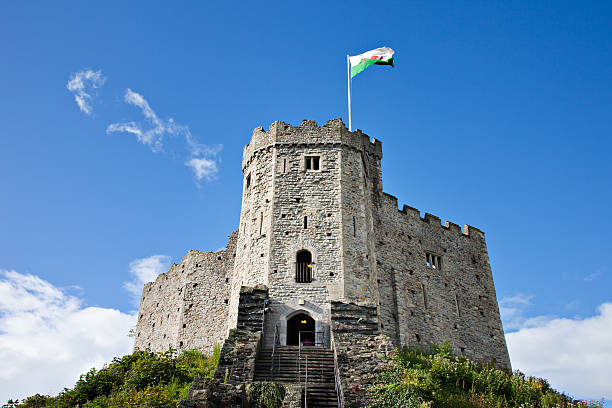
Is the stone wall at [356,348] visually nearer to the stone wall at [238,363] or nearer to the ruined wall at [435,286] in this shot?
the stone wall at [238,363]

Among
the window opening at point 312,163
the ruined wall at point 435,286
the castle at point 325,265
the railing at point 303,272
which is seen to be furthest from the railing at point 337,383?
the window opening at point 312,163

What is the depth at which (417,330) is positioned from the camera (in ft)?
85.7

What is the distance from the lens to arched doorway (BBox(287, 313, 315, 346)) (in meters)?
19.5

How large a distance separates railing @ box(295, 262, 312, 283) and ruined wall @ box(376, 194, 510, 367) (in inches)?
235

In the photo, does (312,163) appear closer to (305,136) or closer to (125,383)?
(305,136)

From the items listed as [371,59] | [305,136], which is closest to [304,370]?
[305,136]

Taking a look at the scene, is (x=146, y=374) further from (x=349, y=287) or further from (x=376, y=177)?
(x=376, y=177)

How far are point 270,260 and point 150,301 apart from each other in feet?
55.5

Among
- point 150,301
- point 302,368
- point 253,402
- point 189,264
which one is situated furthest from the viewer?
point 150,301

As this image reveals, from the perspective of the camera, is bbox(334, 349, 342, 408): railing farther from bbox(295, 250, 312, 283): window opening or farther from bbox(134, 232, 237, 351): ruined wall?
bbox(134, 232, 237, 351): ruined wall

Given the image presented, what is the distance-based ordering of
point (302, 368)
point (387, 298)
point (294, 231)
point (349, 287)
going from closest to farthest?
1. point (302, 368)
2. point (349, 287)
3. point (294, 231)
4. point (387, 298)

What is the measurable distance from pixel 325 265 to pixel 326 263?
0.10 m

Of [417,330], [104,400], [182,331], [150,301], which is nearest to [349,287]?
[417,330]

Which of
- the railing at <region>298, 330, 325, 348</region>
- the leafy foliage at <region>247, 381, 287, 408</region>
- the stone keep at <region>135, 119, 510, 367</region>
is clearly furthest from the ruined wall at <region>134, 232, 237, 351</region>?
the leafy foliage at <region>247, 381, 287, 408</region>
